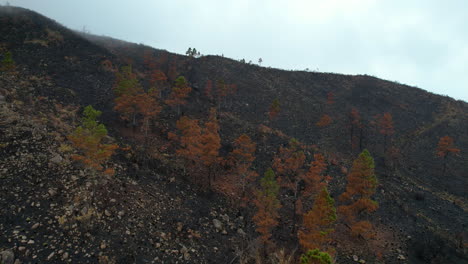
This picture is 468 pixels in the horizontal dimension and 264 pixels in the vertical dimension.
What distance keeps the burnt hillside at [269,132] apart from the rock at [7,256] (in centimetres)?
57

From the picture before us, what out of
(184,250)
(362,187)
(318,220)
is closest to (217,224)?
(184,250)

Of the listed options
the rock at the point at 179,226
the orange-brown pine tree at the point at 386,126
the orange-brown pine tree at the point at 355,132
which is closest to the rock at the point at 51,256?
the rock at the point at 179,226

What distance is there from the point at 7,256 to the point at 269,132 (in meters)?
39.8

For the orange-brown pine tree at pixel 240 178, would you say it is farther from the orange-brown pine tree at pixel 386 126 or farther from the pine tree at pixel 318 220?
the orange-brown pine tree at pixel 386 126

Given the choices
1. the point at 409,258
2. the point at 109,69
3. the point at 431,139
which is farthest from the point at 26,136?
the point at 431,139

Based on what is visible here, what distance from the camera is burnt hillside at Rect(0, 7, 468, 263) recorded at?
73.3ft

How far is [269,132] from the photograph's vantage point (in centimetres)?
4744

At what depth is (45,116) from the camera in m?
27.1

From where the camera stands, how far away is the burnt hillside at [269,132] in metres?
22.3

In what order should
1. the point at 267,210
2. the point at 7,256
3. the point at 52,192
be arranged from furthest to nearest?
the point at 267,210 → the point at 52,192 → the point at 7,256

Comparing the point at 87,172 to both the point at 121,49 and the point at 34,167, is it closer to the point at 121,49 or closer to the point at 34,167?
the point at 34,167

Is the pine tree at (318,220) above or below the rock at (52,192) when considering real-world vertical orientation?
above

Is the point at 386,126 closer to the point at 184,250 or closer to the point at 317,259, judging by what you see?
Result: the point at 184,250

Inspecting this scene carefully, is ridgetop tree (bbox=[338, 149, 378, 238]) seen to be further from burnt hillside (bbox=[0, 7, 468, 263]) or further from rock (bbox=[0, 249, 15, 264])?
rock (bbox=[0, 249, 15, 264])
